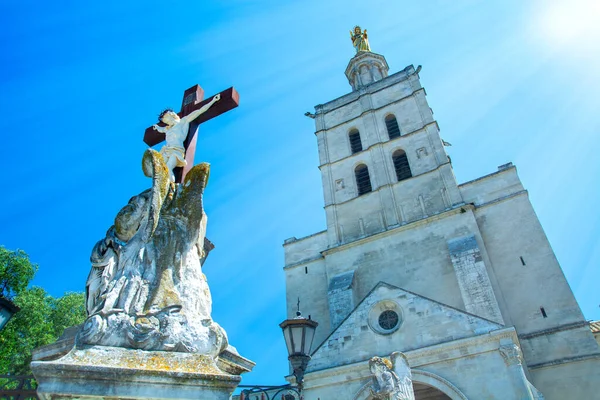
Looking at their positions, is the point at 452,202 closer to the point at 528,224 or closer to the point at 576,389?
the point at 528,224

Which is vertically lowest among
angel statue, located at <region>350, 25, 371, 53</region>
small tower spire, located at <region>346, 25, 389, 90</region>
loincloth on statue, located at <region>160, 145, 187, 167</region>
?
loincloth on statue, located at <region>160, 145, 187, 167</region>

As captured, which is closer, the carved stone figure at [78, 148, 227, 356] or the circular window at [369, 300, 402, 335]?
the carved stone figure at [78, 148, 227, 356]

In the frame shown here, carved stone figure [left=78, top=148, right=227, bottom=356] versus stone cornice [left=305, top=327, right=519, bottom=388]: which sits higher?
stone cornice [left=305, top=327, right=519, bottom=388]

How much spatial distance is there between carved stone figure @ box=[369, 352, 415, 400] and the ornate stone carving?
356 centimetres

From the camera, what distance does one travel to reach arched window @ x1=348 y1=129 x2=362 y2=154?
24.4 metres

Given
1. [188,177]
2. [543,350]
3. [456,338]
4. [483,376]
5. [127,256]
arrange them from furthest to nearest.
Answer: [543,350] < [456,338] < [483,376] < [188,177] < [127,256]

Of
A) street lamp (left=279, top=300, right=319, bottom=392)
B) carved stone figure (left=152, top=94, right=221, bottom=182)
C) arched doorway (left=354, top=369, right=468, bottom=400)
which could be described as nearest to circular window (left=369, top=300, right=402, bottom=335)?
arched doorway (left=354, top=369, right=468, bottom=400)

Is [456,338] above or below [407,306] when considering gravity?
below

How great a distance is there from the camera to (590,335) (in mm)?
14523

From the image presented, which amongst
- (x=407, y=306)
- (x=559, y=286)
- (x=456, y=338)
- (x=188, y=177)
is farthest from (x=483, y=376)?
(x=188, y=177)

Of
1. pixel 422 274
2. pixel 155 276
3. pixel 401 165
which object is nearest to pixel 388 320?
pixel 422 274

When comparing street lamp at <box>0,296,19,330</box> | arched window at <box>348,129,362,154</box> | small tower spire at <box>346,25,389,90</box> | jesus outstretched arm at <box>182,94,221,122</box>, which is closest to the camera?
street lamp at <box>0,296,19,330</box>

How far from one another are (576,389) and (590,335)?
199 centimetres

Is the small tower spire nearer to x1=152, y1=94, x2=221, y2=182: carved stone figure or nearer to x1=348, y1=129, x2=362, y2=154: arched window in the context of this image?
x1=348, y1=129, x2=362, y2=154: arched window
